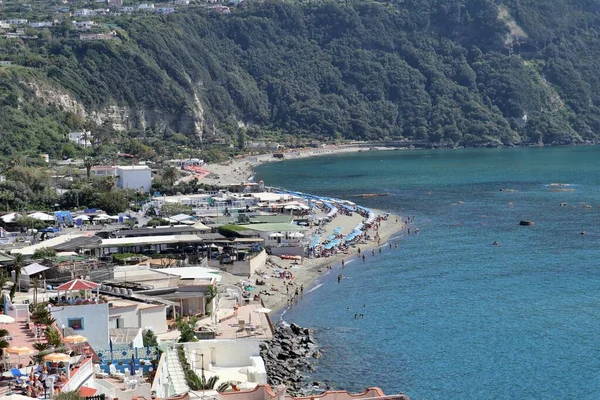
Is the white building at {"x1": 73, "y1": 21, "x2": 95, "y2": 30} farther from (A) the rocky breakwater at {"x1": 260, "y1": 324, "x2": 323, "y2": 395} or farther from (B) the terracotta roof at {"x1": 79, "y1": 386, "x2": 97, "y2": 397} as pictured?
(B) the terracotta roof at {"x1": 79, "y1": 386, "x2": 97, "y2": 397}

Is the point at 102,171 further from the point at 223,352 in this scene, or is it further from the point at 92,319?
the point at 92,319

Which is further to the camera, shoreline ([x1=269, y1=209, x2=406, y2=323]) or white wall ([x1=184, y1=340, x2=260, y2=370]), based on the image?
shoreline ([x1=269, y1=209, x2=406, y2=323])

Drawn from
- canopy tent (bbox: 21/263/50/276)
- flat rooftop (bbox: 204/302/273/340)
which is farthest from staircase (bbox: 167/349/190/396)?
canopy tent (bbox: 21/263/50/276)

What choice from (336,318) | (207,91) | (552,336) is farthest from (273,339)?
(207,91)

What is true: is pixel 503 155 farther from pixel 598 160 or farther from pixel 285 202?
pixel 285 202

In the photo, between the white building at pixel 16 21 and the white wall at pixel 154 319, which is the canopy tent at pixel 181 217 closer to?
the white wall at pixel 154 319

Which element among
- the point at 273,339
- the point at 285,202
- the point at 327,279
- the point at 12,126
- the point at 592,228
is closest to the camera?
the point at 273,339
